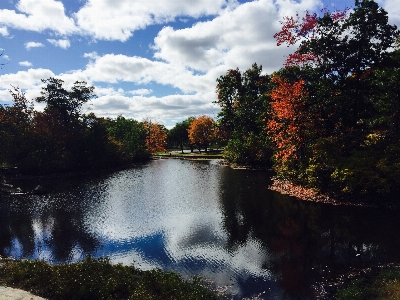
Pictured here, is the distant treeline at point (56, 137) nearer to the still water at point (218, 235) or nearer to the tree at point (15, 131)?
the tree at point (15, 131)

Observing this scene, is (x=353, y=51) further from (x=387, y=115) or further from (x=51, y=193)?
(x=51, y=193)

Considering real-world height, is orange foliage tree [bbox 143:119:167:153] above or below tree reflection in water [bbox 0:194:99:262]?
above

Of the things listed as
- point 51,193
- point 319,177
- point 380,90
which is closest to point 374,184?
point 319,177

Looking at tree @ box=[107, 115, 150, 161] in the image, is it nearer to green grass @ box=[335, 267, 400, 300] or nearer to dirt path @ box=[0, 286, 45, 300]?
dirt path @ box=[0, 286, 45, 300]

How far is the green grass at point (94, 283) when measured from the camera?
1129 cm

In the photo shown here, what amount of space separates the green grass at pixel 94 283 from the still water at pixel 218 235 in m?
3.08

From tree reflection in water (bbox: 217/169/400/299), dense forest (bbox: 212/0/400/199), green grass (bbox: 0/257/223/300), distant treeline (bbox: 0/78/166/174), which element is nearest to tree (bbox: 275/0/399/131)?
dense forest (bbox: 212/0/400/199)

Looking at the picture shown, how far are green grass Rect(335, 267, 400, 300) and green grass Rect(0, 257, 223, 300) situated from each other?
563 centimetres

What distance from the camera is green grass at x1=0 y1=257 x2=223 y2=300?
11289mm

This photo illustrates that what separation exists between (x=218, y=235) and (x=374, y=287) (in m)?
10.6

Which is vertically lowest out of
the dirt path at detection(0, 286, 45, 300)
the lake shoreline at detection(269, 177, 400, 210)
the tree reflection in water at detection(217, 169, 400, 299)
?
the tree reflection in water at detection(217, 169, 400, 299)

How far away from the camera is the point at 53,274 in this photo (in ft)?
42.1

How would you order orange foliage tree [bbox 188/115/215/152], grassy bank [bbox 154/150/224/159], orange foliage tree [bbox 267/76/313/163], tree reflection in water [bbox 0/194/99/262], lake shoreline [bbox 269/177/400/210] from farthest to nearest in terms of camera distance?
orange foliage tree [bbox 188/115/215/152] < grassy bank [bbox 154/150/224/159] < orange foliage tree [bbox 267/76/313/163] < lake shoreline [bbox 269/177/400/210] < tree reflection in water [bbox 0/194/99/262]

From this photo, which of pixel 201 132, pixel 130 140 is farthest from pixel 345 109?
pixel 201 132
